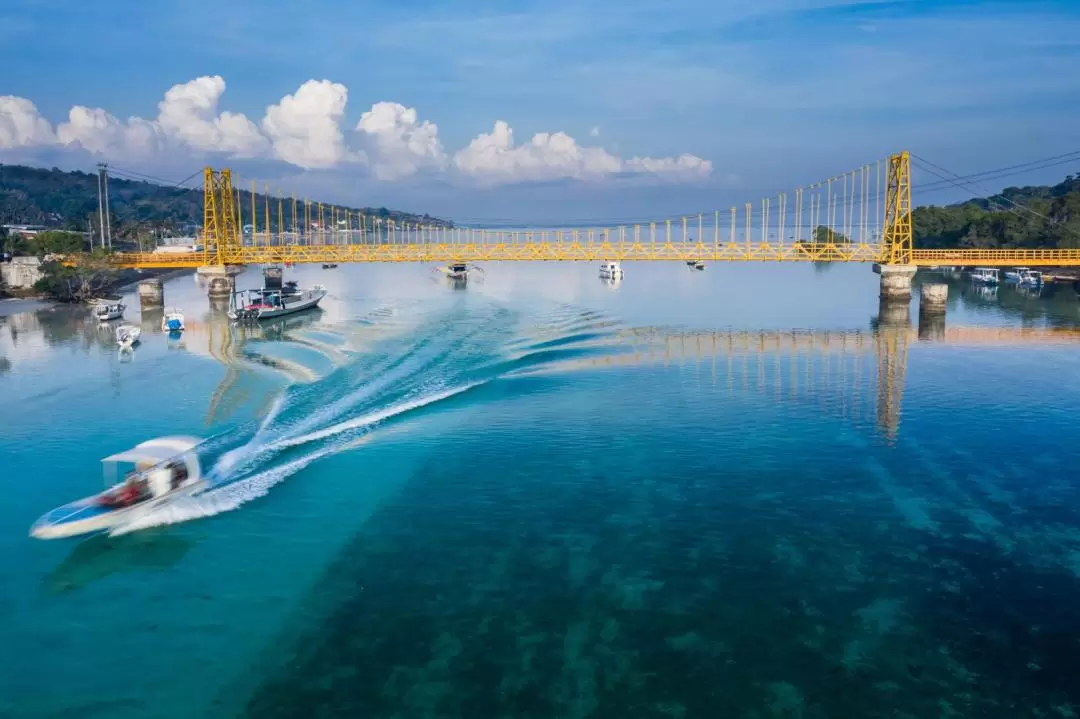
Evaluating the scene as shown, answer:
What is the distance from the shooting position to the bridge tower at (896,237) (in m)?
49.0

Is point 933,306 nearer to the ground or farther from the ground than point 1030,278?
nearer to the ground

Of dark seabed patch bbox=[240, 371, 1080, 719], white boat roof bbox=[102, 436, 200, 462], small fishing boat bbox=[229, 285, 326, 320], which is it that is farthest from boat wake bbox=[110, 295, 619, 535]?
small fishing boat bbox=[229, 285, 326, 320]

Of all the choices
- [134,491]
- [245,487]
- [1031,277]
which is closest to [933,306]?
[1031,277]

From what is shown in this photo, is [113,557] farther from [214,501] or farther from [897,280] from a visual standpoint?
[897,280]

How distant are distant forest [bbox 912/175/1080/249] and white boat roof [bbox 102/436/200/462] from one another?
66298 mm

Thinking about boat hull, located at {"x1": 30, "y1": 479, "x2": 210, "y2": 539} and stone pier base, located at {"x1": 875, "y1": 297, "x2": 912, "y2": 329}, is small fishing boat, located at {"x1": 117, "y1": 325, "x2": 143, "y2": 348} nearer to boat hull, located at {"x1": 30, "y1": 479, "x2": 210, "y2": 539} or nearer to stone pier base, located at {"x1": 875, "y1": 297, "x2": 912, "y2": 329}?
boat hull, located at {"x1": 30, "y1": 479, "x2": 210, "y2": 539}

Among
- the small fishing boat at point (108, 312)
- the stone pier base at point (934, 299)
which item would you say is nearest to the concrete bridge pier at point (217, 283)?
the small fishing boat at point (108, 312)

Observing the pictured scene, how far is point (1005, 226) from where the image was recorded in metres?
72.4

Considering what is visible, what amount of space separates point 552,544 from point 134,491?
7.38 meters

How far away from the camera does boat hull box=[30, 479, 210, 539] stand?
45.2ft

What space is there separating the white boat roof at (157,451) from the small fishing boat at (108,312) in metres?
28.8

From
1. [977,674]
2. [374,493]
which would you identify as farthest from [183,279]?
[977,674]

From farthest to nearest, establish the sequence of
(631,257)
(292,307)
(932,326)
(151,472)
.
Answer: (631,257) → (292,307) → (932,326) → (151,472)

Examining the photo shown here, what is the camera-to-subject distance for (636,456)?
1873 centimetres
